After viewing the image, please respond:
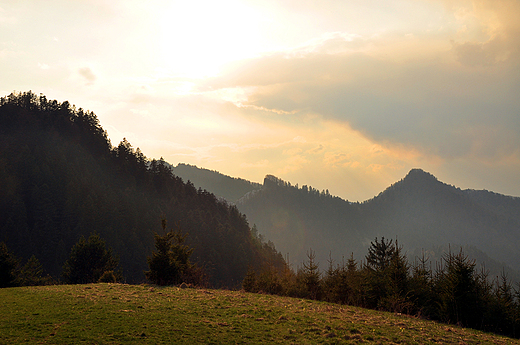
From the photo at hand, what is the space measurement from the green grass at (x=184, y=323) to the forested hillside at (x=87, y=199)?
73.6 meters

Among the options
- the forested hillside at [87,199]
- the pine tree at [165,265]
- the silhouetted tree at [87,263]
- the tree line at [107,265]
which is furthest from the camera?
the forested hillside at [87,199]

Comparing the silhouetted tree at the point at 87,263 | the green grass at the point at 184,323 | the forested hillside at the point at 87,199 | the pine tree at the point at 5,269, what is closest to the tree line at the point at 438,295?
the green grass at the point at 184,323

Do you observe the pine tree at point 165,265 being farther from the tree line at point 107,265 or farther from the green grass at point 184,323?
the green grass at point 184,323

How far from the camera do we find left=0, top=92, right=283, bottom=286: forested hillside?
89625mm

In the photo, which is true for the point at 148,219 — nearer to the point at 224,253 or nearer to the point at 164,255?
the point at 224,253

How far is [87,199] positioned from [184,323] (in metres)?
99.1

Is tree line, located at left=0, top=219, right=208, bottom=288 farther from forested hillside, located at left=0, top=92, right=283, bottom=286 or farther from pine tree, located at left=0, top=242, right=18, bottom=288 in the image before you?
forested hillside, located at left=0, top=92, right=283, bottom=286

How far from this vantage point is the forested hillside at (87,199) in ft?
294

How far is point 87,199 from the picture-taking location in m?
101

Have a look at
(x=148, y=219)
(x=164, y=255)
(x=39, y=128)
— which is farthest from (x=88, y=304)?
(x=39, y=128)

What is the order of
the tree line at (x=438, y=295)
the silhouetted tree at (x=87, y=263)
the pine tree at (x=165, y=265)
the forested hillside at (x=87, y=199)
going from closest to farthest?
the tree line at (x=438, y=295) → the pine tree at (x=165, y=265) → the silhouetted tree at (x=87, y=263) → the forested hillside at (x=87, y=199)

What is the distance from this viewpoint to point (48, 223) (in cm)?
9075

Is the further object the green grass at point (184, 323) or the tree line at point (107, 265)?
the tree line at point (107, 265)

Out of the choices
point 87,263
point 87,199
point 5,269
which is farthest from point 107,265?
point 87,199
